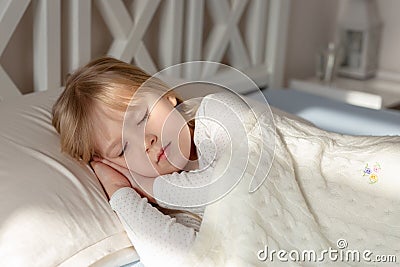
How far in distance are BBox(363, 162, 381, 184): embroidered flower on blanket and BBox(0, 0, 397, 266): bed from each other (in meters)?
0.38

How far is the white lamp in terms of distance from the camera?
2.84 meters

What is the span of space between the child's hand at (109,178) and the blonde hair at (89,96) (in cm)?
3

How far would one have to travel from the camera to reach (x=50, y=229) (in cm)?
129

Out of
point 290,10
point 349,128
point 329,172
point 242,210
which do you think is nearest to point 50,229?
point 242,210

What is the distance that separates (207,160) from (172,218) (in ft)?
0.46

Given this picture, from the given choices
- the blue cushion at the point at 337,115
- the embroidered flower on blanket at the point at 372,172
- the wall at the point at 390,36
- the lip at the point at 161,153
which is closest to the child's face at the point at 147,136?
the lip at the point at 161,153

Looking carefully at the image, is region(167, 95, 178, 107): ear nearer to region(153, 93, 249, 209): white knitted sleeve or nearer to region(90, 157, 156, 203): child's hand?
region(153, 93, 249, 209): white knitted sleeve

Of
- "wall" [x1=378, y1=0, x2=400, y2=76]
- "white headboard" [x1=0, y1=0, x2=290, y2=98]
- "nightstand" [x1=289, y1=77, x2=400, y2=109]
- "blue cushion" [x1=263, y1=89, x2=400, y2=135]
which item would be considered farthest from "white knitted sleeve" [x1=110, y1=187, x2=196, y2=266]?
"wall" [x1=378, y1=0, x2=400, y2=76]

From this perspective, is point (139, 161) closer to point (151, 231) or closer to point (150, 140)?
point (150, 140)

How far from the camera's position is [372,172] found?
1461 millimetres

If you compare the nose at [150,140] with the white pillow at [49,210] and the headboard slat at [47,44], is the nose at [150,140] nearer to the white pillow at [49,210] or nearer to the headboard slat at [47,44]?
the white pillow at [49,210]

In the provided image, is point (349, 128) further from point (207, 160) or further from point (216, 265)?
point (216, 265)

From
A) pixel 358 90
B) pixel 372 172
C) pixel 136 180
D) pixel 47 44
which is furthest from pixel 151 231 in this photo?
pixel 358 90

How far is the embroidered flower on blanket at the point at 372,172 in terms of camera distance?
1.45 metres
